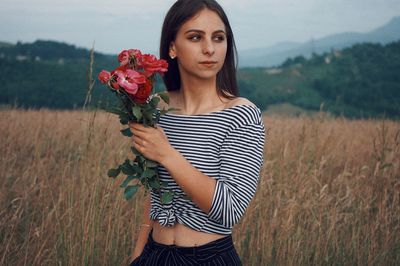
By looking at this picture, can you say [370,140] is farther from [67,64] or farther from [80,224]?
[67,64]

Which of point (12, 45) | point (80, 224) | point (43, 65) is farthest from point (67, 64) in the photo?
point (80, 224)

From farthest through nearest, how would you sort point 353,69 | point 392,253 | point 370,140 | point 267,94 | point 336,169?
point 353,69 < point 267,94 < point 370,140 < point 336,169 < point 392,253

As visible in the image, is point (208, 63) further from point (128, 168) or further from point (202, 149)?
point (128, 168)

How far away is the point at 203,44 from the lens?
1664 millimetres

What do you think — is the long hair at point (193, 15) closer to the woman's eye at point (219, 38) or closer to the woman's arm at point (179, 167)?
the woman's eye at point (219, 38)

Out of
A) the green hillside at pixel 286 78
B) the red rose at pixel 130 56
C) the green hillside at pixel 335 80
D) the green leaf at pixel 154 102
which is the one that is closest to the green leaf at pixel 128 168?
the green leaf at pixel 154 102

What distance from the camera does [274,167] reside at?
177 inches

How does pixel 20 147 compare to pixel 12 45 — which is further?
pixel 12 45

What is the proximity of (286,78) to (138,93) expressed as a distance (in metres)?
65.2

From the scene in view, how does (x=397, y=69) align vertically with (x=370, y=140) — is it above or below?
above

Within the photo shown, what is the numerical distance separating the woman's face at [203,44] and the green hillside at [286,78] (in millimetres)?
34938

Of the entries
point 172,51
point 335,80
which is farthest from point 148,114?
point 335,80

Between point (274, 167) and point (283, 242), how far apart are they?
4.68 feet

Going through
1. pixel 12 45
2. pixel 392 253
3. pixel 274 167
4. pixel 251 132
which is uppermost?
pixel 12 45
